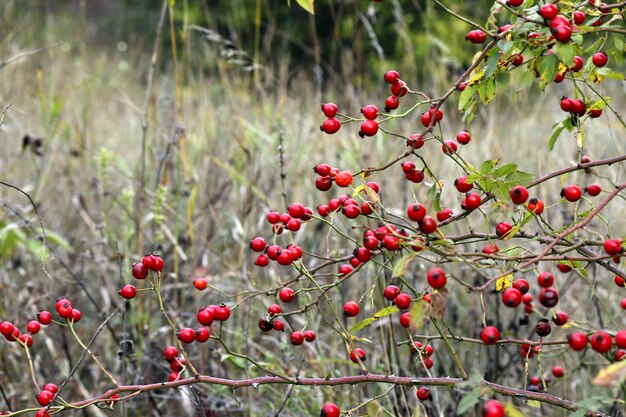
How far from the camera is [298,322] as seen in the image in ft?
7.13

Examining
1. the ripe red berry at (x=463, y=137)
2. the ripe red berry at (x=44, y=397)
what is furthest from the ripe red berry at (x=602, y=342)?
Answer: the ripe red berry at (x=44, y=397)

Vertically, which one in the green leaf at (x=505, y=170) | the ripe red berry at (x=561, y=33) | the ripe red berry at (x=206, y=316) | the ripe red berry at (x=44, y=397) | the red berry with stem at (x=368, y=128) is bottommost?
the ripe red berry at (x=44, y=397)

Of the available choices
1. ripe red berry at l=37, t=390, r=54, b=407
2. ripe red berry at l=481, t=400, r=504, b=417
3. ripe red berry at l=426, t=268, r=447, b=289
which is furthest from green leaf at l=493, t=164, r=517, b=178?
ripe red berry at l=37, t=390, r=54, b=407

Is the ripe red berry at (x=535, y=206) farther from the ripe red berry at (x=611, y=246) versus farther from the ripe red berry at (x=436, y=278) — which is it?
the ripe red berry at (x=436, y=278)

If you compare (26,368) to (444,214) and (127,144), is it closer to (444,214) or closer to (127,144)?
(444,214)

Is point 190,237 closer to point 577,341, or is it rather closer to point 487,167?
point 487,167

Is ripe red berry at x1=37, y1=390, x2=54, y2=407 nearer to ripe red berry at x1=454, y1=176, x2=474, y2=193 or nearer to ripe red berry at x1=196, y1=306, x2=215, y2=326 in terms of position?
ripe red berry at x1=196, y1=306, x2=215, y2=326

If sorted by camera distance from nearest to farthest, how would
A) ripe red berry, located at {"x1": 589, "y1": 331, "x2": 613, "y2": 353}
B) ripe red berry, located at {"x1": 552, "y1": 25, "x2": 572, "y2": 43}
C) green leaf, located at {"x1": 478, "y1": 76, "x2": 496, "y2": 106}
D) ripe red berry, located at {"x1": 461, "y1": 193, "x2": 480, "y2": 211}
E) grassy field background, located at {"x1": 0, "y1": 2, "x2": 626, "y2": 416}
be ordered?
ripe red berry, located at {"x1": 589, "y1": 331, "x2": 613, "y2": 353} → ripe red berry, located at {"x1": 552, "y1": 25, "x2": 572, "y2": 43} → ripe red berry, located at {"x1": 461, "y1": 193, "x2": 480, "y2": 211} → green leaf, located at {"x1": 478, "y1": 76, "x2": 496, "y2": 106} → grassy field background, located at {"x1": 0, "y1": 2, "x2": 626, "y2": 416}

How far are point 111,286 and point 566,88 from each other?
3.37 metres

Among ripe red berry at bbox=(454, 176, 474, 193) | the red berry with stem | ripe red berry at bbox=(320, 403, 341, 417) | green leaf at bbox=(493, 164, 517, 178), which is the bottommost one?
ripe red berry at bbox=(320, 403, 341, 417)

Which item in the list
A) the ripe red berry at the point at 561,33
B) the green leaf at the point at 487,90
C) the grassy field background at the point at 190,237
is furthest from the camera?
the grassy field background at the point at 190,237

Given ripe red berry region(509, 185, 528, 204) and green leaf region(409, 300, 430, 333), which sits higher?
ripe red berry region(509, 185, 528, 204)

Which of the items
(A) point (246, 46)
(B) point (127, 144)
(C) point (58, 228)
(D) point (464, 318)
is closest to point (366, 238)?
(D) point (464, 318)

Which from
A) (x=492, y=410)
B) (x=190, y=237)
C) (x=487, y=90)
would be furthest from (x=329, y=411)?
(x=190, y=237)
